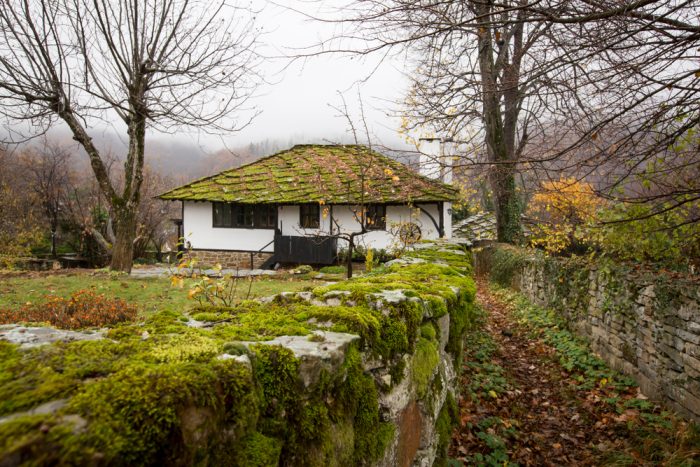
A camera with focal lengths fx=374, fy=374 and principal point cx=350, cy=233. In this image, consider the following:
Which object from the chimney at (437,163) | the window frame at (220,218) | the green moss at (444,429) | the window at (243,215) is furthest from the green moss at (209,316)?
the window frame at (220,218)

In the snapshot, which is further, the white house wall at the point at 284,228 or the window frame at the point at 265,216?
the window frame at the point at 265,216

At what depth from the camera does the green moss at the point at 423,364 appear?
2.29 metres

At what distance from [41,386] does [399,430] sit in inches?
66.3

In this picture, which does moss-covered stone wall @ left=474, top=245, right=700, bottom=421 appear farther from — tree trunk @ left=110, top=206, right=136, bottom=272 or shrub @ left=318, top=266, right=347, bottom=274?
tree trunk @ left=110, top=206, right=136, bottom=272

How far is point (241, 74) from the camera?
355 inches

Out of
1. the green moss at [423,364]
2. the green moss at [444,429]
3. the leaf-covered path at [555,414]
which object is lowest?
the leaf-covered path at [555,414]

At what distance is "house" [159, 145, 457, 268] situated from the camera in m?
15.4

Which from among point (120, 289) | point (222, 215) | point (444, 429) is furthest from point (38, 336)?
point (222, 215)

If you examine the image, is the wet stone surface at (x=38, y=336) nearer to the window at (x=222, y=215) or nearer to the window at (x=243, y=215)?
the window at (x=243, y=215)

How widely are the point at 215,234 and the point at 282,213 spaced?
10.7 ft

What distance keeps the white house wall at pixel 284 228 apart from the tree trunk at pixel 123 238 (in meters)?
4.47

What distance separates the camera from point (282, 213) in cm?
1662

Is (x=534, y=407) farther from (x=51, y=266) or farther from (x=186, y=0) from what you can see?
(x=51, y=266)

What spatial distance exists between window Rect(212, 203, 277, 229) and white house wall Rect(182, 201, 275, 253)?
0.76ft
